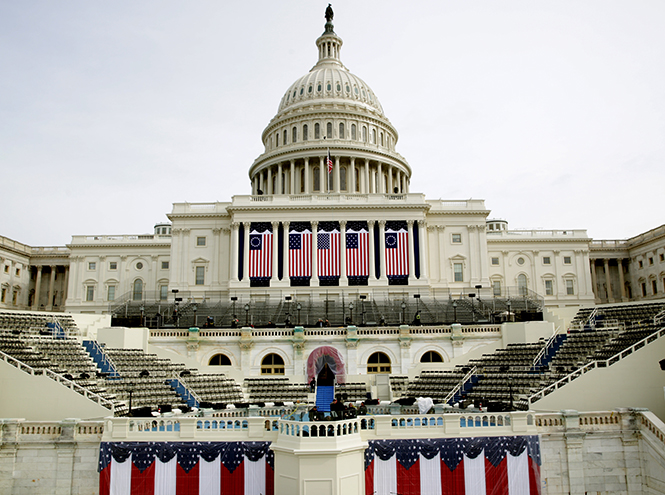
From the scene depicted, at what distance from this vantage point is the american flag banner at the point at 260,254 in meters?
70.2

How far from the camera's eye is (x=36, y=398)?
104 ft

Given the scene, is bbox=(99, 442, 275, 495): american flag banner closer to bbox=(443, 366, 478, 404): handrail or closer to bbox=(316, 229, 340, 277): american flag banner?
bbox=(443, 366, 478, 404): handrail

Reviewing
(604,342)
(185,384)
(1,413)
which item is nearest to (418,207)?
(604,342)

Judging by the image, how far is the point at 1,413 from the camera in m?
31.8

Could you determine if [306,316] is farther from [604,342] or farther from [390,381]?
[604,342]

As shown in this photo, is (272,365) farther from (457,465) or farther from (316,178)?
(316,178)

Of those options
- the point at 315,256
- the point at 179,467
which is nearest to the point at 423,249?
the point at 315,256

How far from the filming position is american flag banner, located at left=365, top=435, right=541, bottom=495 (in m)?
24.0

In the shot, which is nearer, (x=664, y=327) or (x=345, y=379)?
(x=664, y=327)

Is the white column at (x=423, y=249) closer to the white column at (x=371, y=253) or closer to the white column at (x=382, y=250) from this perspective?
the white column at (x=382, y=250)

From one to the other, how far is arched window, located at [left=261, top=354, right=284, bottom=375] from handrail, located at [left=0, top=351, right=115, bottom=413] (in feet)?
58.6

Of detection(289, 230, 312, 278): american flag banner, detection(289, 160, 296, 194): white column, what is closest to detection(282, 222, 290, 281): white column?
detection(289, 230, 312, 278): american flag banner

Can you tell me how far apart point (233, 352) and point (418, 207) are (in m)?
34.1

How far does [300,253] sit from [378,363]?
26.0m
